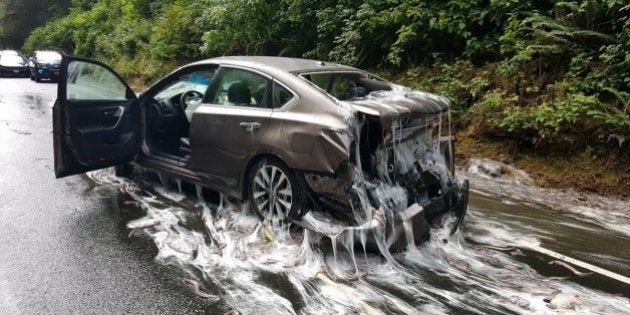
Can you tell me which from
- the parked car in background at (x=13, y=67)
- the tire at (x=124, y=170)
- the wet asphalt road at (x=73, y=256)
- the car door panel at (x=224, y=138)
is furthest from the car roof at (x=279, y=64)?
the parked car in background at (x=13, y=67)

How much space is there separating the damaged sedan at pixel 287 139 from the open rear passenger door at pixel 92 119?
1 cm

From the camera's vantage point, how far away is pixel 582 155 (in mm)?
6922

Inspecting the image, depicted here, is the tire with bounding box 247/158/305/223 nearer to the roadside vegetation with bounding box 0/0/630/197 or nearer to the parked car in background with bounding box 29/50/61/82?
the roadside vegetation with bounding box 0/0/630/197

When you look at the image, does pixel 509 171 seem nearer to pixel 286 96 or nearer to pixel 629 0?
pixel 629 0

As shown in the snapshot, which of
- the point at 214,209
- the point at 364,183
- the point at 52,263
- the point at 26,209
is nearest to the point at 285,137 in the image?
the point at 364,183

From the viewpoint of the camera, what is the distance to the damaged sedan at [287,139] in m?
4.25

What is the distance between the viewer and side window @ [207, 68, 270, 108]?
490 cm

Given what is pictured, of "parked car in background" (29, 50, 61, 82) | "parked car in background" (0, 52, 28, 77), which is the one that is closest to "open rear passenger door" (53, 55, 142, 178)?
"parked car in background" (29, 50, 61, 82)

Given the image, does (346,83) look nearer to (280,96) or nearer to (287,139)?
(280,96)

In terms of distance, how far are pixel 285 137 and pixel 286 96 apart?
0.43 meters

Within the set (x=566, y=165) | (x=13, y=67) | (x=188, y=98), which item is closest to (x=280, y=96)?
(x=188, y=98)

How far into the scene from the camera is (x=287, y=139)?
451 centimetres

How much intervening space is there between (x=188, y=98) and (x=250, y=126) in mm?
1807

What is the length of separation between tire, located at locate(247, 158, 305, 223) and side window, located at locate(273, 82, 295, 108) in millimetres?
539
